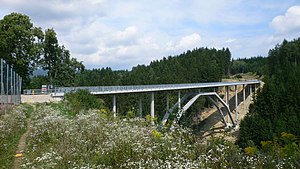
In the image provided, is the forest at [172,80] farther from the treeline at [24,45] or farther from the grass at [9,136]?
the grass at [9,136]

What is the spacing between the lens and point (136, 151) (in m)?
6.57

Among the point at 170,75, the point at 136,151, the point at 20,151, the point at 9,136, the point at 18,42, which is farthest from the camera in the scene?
the point at 170,75

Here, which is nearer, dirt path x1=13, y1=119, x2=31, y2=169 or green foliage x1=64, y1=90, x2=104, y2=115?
dirt path x1=13, y1=119, x2=31, y2=169

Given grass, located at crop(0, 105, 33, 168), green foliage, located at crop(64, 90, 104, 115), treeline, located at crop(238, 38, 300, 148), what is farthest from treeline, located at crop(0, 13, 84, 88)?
treeline, located at crop(238, 38, 300, 148)

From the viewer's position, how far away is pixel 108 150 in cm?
691

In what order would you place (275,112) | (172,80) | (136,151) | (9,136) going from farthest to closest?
(172,80) → (275,112) → (9,136) → (136,151)

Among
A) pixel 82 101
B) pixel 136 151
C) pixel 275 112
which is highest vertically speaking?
pixel 82 101

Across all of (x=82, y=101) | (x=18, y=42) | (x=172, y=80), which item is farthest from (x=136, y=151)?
(x=172, y=80)

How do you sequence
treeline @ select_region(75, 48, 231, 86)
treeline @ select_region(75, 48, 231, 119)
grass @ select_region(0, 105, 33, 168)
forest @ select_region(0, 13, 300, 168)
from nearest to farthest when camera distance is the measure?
grass @ select_region(0, 105, 33, 168) < forest @ select_region(0, 13, 300, 168) < treeline @ select_region(75, 48, 231, 119) < treeline @ select_region(75, 48, 231, 86)

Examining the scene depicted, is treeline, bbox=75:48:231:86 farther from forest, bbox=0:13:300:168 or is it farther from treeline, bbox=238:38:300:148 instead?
treeline, bbox=238:38:300:148

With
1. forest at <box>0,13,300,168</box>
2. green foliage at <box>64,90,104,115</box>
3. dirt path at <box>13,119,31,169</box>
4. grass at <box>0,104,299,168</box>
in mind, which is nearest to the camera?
grass at <box>0,104,299,168</box>

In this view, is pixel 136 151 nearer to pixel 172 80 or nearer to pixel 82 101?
pixel 82 101

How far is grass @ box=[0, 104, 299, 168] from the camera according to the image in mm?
5699

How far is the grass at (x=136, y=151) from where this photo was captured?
5.70m
